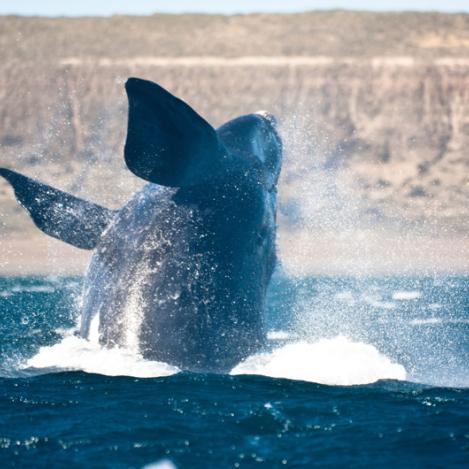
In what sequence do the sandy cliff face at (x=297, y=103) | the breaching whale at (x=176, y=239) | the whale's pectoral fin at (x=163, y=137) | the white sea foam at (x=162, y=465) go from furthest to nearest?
1. the sandy cliff face at (x=297, y=103)
2. the breaching whale at (x=176, y=239)
3. the whale's pectoral fin at (x=163, y=137)
4. the white sea foam at (x=162, y=465)

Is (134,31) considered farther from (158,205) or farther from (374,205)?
(158,205)

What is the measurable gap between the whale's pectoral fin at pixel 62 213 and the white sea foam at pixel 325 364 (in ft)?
8.53

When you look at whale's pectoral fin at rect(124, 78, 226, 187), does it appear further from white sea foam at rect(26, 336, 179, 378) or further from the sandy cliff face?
the sandy cliff face

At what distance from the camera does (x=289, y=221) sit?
70.8 meters

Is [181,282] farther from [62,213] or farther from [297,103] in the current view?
[297,103]

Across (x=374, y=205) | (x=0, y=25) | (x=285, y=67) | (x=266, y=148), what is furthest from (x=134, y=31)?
(x=266, y=148)

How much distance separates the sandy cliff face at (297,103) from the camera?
74500mm

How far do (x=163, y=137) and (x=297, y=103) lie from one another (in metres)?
71.4

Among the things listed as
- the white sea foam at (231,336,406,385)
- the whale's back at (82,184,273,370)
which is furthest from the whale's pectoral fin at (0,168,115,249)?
the white sea foam at (231,336,406,385)

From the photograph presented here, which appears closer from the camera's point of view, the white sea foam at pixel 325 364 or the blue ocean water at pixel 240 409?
the blue ocean water at pixel 240 409

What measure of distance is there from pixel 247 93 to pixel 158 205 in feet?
229

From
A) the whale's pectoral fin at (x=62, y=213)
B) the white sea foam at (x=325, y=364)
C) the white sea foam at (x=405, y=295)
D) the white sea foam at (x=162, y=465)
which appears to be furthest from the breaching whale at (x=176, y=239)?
the white sea foam at (x=405, y=295)

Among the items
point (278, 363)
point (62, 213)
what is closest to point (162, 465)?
point (278, 363)

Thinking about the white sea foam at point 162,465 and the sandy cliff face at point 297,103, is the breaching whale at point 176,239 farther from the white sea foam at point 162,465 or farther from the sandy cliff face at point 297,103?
the sandy cliff face at point 297,103
